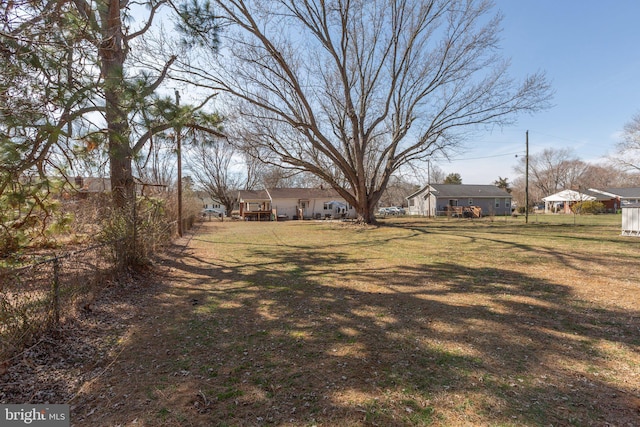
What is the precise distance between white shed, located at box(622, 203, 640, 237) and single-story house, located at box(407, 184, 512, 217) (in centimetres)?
2578

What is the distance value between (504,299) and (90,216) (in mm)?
8046

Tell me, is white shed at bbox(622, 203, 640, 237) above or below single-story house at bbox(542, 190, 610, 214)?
below

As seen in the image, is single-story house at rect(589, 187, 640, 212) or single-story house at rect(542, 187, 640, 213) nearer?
single-story house at rect(542, 187, 640, 213)

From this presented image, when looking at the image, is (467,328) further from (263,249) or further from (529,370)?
(263,249)

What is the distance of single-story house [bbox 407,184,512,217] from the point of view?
133 feet

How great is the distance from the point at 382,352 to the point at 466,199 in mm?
41932

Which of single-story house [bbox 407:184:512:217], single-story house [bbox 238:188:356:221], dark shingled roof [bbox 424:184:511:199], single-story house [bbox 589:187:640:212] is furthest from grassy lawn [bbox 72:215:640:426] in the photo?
single-story house [bbox 589:187:640:212]

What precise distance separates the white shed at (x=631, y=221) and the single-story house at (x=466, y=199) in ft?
84.6

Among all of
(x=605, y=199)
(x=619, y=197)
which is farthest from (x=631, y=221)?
(x=619, y=197)

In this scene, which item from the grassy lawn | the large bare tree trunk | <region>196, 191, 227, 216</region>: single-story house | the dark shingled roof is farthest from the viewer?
<region>196, 191, 227, 216</region>: single-story house

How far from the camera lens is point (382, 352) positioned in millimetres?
3508

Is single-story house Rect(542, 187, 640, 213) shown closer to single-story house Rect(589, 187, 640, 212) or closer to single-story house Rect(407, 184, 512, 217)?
single-story house Rect(589, 187, 640, 212)

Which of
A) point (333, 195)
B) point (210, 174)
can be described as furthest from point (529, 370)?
point (210, 174)

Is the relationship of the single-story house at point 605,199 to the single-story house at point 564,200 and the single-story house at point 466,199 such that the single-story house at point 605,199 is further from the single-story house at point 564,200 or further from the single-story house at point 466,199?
the single-story house at point 466,199
